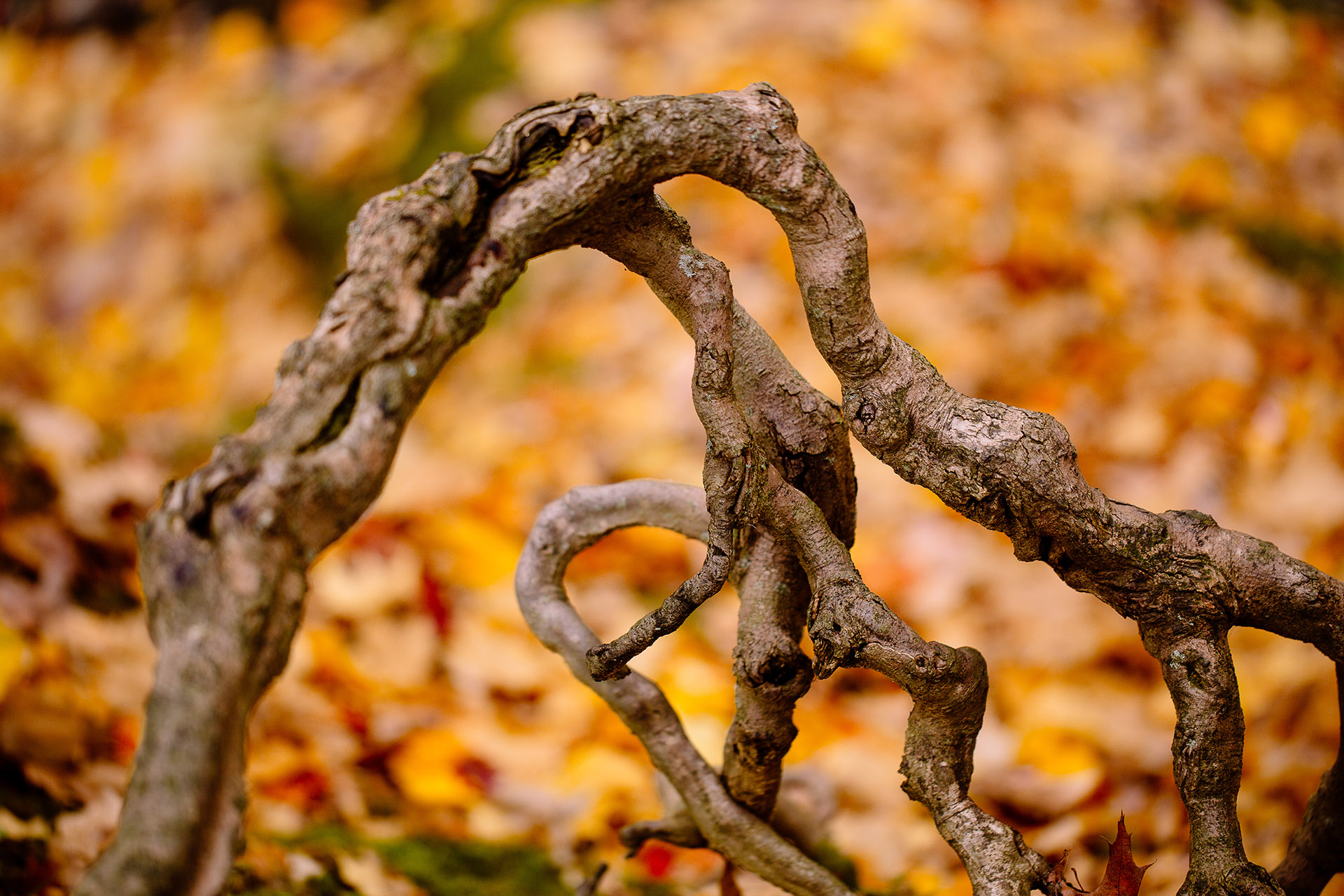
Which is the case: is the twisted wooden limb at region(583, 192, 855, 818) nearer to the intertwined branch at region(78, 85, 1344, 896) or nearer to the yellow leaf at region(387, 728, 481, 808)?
the intertwined branch at region(78, 85, 1344, 896)

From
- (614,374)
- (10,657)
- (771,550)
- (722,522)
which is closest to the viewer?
(722,522)

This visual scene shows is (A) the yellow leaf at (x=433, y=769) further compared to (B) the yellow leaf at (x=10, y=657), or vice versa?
(A) the yellow leaf at (x=433, y=769)

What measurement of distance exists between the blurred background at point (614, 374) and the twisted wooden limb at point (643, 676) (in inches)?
12.7

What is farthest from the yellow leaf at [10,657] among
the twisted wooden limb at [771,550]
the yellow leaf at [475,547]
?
the twisted wooden limb at [771,550]

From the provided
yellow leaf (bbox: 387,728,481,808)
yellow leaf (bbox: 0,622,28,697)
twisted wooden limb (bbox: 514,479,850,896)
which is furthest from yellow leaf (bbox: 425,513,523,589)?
twisted wooden limb (bbox: 514,479,850,896)

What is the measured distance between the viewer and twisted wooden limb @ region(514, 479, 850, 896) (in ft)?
3.16

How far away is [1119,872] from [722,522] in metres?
0.48

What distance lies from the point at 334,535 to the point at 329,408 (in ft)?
0.27

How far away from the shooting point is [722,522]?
0.76 m

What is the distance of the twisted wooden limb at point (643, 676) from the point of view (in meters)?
0.96

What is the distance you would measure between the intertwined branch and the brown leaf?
5cm

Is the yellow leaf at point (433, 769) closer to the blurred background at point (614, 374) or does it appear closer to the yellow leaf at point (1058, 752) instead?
the blurred background at point (614, 374)

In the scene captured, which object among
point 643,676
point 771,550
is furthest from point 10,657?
point 771,550

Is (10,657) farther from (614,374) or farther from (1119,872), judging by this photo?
(1119,872)
